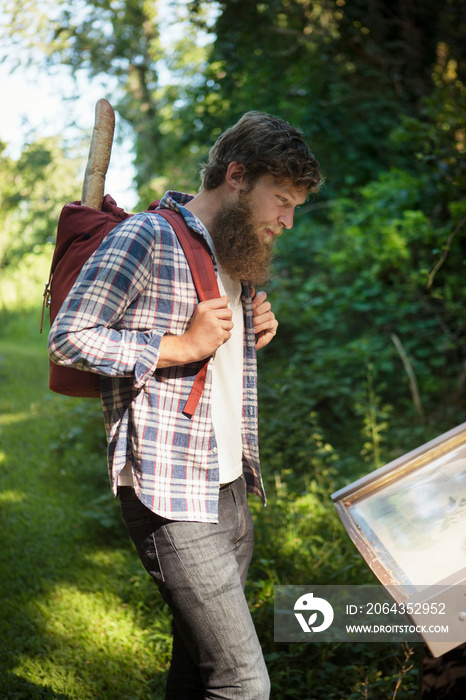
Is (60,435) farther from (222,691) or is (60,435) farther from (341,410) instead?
(222,691)

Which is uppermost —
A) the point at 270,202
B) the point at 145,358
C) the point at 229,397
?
the point at 270,202

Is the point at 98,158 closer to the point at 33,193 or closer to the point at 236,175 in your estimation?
the point at 236,175

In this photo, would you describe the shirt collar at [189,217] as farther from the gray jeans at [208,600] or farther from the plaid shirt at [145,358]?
the gray jeans at [208,600]

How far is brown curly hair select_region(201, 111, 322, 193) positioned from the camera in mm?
1824

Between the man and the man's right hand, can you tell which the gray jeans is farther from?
the man's right hand

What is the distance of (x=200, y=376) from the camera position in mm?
1737

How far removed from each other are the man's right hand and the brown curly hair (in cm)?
47

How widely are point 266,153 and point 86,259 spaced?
600 mm

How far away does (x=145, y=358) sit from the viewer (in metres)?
1.60

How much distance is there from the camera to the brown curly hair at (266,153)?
1824mm

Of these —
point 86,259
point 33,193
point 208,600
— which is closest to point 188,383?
point 86,259

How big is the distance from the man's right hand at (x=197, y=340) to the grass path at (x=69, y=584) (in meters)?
1.73

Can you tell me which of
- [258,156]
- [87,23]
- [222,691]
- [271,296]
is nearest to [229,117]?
[271,296]

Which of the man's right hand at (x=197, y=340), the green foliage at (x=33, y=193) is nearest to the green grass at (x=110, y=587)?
the man's right hand at (x=197, y=340)
